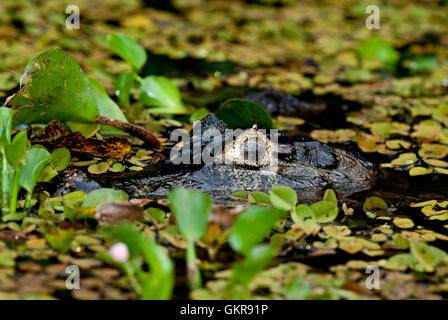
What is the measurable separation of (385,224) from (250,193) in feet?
1.33

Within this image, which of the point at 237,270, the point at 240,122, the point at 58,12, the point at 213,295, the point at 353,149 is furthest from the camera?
the point at 58,12

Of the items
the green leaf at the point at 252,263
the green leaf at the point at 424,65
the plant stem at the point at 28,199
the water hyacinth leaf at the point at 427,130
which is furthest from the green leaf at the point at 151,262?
the green leaf at the point at 424,65

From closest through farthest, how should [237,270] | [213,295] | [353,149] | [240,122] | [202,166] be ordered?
[237,270], [213,295], [202,166], [240,122], [353,149]

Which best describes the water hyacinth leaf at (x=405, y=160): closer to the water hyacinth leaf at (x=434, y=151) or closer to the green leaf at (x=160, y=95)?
the water hyacinth leaf at (x=434, y=151)

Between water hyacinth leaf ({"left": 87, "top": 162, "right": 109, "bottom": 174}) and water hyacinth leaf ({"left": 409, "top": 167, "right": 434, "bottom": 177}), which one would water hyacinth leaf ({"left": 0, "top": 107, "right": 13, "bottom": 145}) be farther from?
water hyacinth leaf ({"left": 409, "top": 167, "right": 434, "bottom": 177})

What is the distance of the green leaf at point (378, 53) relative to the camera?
3.32 meters

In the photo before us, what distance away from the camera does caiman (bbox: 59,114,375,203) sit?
1.84m

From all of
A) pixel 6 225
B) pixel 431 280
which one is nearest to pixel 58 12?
pixel 6 225

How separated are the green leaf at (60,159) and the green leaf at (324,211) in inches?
31.4

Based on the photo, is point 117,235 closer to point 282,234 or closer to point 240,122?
point 282,234

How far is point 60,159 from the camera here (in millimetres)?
1897

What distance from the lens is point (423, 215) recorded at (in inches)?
71.4

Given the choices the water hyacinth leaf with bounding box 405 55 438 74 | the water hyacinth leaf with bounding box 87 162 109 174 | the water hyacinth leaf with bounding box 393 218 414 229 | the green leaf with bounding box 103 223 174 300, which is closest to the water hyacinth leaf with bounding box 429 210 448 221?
the water hyacinth leaf with bounding box 393 218 414 229

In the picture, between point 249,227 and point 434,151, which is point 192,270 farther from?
point 434,151
